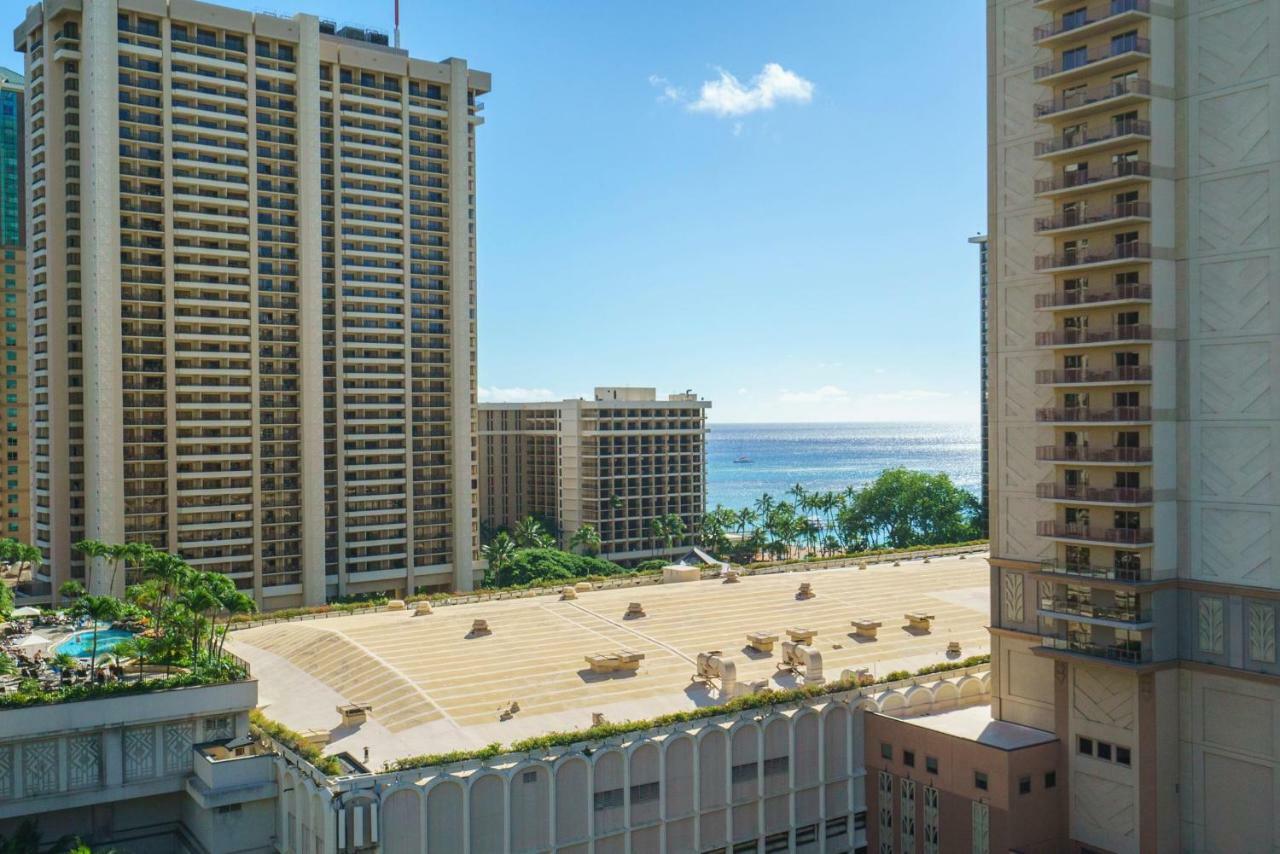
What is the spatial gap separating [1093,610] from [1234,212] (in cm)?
1722

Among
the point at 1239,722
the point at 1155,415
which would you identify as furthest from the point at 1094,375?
the point at 1239,722

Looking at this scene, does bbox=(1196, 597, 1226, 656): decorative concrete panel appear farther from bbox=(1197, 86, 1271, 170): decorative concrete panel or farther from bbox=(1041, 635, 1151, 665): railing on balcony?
bbox=(1197, 86, 1271, 170): decorative concrete panel

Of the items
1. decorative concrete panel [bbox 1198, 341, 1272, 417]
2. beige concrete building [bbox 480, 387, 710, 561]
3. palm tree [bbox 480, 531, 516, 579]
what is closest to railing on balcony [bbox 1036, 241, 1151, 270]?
decorative concrete panel [bbox 1198, 341, 1272, 417]

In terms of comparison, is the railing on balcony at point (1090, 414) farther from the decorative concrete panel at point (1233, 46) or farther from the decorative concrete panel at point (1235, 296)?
the decorative concrete panel at point (1233, 46)

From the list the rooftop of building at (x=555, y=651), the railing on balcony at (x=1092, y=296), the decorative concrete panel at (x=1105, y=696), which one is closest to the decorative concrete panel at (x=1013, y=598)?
the decorative concrete panel at (x=1105, y=696)

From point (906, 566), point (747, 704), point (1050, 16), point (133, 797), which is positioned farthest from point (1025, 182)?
point (133, 797)

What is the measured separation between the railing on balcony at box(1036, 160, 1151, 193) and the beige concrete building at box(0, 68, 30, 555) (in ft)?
431

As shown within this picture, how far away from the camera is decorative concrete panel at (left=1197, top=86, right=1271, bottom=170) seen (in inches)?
1575

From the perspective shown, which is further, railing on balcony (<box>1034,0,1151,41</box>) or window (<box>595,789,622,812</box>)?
window (<box>595,789,622,812</box>)

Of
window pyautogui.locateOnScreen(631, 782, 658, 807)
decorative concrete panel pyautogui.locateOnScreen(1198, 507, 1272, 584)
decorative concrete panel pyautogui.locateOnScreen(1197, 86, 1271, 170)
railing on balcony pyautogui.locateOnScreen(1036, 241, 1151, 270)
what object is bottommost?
window pyautogui.locateOnScreen(631, 782, 658, 807)

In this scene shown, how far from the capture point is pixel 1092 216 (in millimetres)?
44406

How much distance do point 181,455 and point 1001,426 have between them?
8002 centimetres

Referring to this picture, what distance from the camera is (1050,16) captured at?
45.9 m

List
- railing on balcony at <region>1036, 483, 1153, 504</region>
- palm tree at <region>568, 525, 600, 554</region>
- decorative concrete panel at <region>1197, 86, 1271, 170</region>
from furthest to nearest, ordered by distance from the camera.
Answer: palm tree at <region>568, 525, 600, 554</region> → railing on balcony at <region>1036, 483, 1153, 504</region> → decorative concrete panel at <region>1197, 86, 1271, 170</region>
